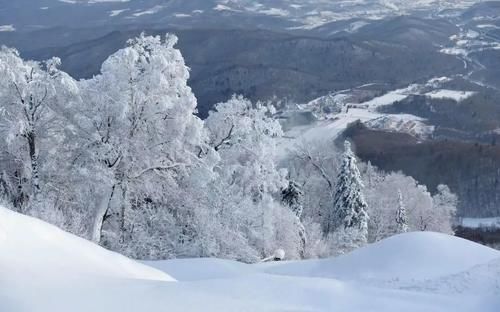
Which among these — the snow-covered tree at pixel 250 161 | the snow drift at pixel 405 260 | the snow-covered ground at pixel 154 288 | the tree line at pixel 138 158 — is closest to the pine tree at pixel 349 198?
the snow-covered tree at pixel 250 161

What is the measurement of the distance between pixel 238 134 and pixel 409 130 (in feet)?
369

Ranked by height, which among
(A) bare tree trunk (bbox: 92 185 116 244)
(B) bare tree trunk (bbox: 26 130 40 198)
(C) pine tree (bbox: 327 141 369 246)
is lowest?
(C) pine tree (bbox: 327 141 369 246)

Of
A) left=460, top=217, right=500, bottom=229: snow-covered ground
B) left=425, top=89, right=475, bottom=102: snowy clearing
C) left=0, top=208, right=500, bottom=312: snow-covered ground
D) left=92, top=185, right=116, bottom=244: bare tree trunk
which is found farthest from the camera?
left=425, top=89, right=475, bottom=102: snowy clearing

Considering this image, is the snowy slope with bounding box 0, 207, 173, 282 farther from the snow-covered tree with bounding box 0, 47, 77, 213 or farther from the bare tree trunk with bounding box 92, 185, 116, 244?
the snow-covered tree with bounding box 0, 47, 77, 213

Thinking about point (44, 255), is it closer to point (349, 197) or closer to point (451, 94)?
point (349, 197)

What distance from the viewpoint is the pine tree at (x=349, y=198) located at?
40.7 metres

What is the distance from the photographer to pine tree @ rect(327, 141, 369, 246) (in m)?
40.7

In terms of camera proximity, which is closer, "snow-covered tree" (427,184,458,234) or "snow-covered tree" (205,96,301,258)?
"snow-covered tree" (205,96,301,258)

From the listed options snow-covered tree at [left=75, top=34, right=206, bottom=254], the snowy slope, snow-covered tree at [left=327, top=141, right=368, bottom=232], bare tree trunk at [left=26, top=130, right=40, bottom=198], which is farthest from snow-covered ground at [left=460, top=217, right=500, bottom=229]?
the snowy slope

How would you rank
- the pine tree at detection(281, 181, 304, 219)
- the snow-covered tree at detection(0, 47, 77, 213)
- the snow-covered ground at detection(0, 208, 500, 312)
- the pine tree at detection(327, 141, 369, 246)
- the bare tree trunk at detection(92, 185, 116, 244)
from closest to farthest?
the snow-covered ground at detection(0, 208, 500, 312) → the bare tree trunk at detection(92, 185, 116, 244) → the snow-covered tree at detection(0, 47, 77, 213) → the pine tree at detection(281, 181, 304, 219) → the pine tree at detection(327, 141, 369, 246)

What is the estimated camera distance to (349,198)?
40.8 meters

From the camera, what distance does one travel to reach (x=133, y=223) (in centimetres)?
2475

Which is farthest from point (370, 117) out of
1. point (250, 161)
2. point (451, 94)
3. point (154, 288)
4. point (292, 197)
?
point (154, 288)

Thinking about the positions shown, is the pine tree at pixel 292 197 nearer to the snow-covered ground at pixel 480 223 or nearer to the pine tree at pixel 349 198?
the pine tree at pixel 349 198
